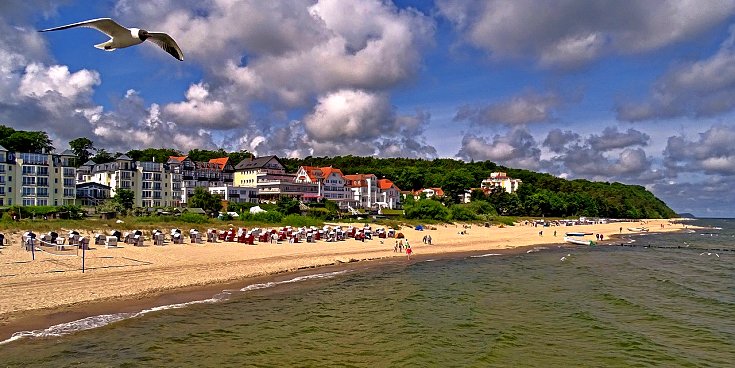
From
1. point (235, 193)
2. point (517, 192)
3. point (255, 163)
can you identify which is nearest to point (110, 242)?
point (235, 193)

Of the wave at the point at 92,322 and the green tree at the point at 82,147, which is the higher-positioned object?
the green tree at the point at 82,147

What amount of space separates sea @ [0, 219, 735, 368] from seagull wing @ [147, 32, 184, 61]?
25.1 feet

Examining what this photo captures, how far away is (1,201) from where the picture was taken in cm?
5869

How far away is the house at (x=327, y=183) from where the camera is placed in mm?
94188

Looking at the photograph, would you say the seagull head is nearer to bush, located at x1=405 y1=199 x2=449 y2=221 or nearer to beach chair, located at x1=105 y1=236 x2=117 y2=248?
beach chair, located at x1=105 y1=236 x2=117 y2=248

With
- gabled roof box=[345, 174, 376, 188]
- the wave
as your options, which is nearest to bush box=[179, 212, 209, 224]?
the wave

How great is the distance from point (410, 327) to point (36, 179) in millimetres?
63147

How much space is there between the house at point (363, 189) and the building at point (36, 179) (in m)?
51.1

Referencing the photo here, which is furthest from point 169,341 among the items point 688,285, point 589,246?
point 589,246

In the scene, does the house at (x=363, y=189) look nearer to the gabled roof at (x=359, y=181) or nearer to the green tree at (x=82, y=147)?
the gabled roof at (x=359, y=181)

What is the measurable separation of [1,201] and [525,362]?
6589 cm

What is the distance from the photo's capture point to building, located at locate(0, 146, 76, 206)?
196 ft

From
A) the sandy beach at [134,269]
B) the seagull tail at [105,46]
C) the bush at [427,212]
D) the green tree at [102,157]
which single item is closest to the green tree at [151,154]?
the green tree at [102,157]

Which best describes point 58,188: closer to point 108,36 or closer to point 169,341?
point 169,341
